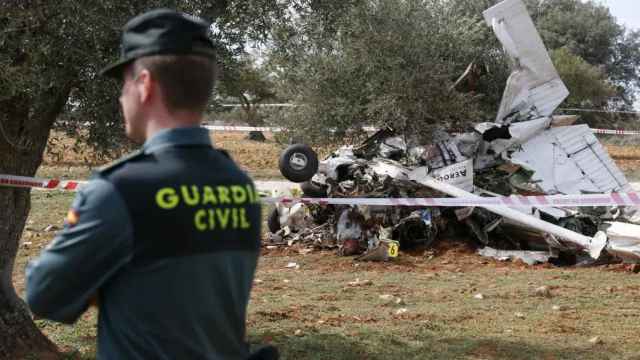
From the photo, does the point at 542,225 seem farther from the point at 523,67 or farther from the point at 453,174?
the point at 523,67

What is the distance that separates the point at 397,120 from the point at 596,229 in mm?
3381

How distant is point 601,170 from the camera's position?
1298 centimetres

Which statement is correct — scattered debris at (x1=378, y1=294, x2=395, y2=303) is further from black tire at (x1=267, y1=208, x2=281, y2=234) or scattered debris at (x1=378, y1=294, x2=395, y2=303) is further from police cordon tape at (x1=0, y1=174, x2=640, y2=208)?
black tire at (x1=267, y1=208, x2=281, y2=234)

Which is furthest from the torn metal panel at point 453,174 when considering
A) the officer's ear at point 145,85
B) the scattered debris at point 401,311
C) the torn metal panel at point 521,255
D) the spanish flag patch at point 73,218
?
the spanish flag patch at point 73,218

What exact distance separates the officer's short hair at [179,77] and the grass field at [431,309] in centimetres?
458

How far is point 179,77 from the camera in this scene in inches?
87.7

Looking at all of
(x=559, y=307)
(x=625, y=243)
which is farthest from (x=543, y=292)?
(x=625, y=243)

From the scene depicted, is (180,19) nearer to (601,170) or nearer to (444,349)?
(444,349)

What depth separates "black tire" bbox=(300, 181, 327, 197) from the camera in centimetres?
1311

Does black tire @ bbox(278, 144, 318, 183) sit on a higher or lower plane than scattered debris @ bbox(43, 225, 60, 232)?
higher

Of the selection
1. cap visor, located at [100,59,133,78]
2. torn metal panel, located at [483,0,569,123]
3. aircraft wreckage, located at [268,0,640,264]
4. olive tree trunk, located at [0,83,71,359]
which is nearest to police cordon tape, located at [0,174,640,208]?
aircraft wreckage, located at [268,0,640,264]

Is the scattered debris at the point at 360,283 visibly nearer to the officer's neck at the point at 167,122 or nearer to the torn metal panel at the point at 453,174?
the torn metal panel at the point at 453,174

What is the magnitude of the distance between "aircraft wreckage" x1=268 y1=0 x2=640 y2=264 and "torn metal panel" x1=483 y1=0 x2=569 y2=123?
0.6 inches

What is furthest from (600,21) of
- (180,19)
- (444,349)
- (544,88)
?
(180,19)
